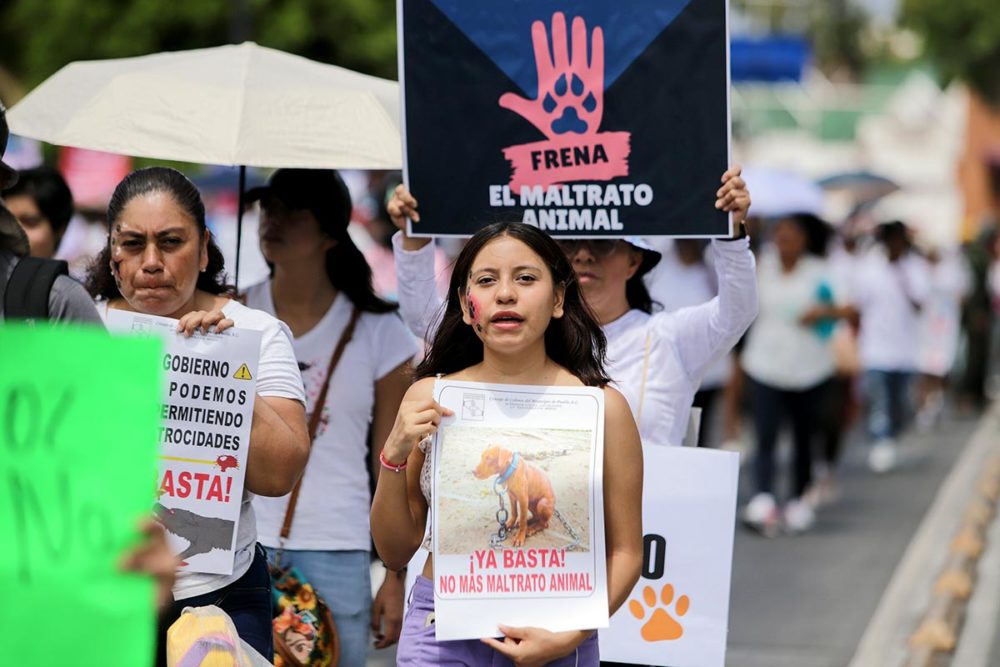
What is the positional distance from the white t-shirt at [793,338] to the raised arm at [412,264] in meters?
6.18

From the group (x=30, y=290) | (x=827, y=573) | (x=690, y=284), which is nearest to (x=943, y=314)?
(x=690, y=284)

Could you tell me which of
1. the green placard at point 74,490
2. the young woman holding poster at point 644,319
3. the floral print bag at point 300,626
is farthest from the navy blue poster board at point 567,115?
the green placard at point 74,490

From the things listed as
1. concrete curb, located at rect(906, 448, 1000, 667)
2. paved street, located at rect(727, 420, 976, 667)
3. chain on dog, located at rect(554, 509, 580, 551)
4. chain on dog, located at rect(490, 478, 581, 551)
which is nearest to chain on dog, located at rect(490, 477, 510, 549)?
chain on dog, located at rect(490, 478, 581, 551)

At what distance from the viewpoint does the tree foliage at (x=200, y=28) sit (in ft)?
108

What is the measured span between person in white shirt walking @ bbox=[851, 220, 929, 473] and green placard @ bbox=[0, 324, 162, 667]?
39.4ft

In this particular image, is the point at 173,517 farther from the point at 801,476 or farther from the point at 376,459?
the point at 801,476

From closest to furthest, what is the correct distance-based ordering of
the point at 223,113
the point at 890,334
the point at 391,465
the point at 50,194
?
the point at 391,465
the point at 223,113
the point at 50,194
the point at 890,334

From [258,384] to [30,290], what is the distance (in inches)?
25.2

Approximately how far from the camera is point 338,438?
4500mm

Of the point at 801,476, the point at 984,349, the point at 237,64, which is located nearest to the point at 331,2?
the point at 984,349

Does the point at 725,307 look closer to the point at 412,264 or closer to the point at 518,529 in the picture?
the point at 412,264

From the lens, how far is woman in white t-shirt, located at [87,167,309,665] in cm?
350

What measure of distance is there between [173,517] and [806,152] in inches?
2096

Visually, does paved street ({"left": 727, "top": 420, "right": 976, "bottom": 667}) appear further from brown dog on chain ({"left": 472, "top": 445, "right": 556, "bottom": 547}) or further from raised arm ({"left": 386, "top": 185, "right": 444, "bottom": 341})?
brown dog on chain ({"left": 472, "top": 445, "right": 556, "bottom": 547})
